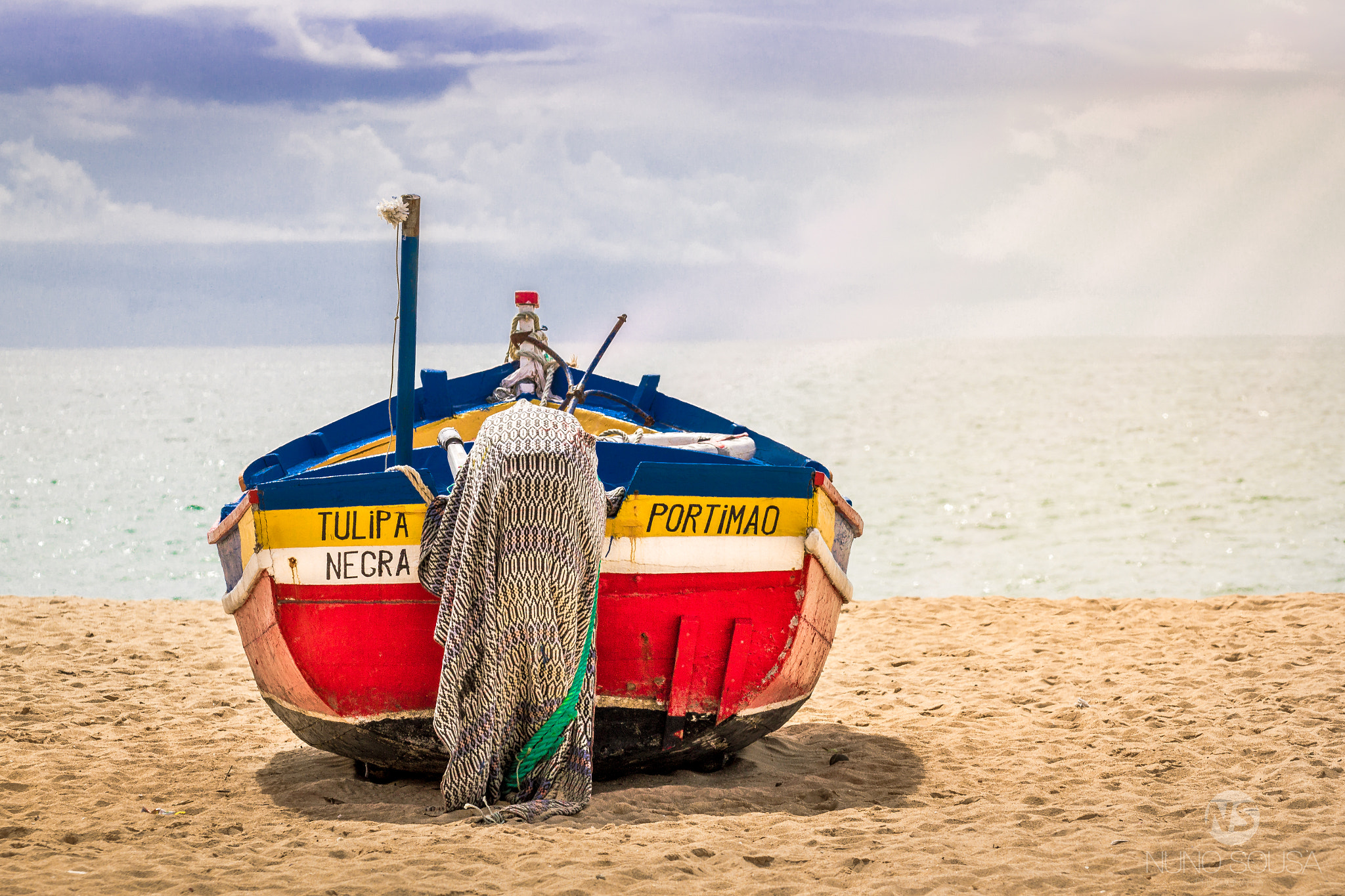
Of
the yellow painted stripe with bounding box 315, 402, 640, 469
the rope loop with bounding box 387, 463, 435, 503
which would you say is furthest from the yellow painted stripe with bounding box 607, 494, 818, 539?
the yellow painted stripe with bounding box 315, 402, 640, 469

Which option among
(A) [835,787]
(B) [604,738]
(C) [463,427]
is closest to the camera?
(B) [604,738]

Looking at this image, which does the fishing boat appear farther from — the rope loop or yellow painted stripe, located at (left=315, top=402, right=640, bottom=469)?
yellow painted stripe, located at (left=315, top=402, right=640, bottom=469)

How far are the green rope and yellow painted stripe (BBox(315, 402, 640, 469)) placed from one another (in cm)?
247

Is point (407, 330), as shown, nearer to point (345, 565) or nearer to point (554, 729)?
point (345, 565)

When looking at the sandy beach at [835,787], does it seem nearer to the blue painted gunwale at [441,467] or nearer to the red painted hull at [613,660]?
the red painted hull at [613,660]

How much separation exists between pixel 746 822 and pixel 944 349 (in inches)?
6118

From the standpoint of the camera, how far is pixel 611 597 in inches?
209

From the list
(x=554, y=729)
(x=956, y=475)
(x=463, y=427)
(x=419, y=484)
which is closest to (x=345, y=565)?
(x=419, y=484)

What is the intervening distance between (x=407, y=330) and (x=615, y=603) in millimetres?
1692

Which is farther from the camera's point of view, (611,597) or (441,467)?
(441,467)

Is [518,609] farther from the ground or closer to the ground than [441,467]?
closer to the ground

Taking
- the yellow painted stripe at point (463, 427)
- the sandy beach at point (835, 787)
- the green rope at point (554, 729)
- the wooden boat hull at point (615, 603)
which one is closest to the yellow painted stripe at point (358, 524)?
the wooden boat hull at point (615, 603)

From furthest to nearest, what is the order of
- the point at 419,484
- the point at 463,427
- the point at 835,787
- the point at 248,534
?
the point at 463,427 < the point at 835,787 < the point at 248,534 < the point at 419,484

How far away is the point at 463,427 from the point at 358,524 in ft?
7.92
